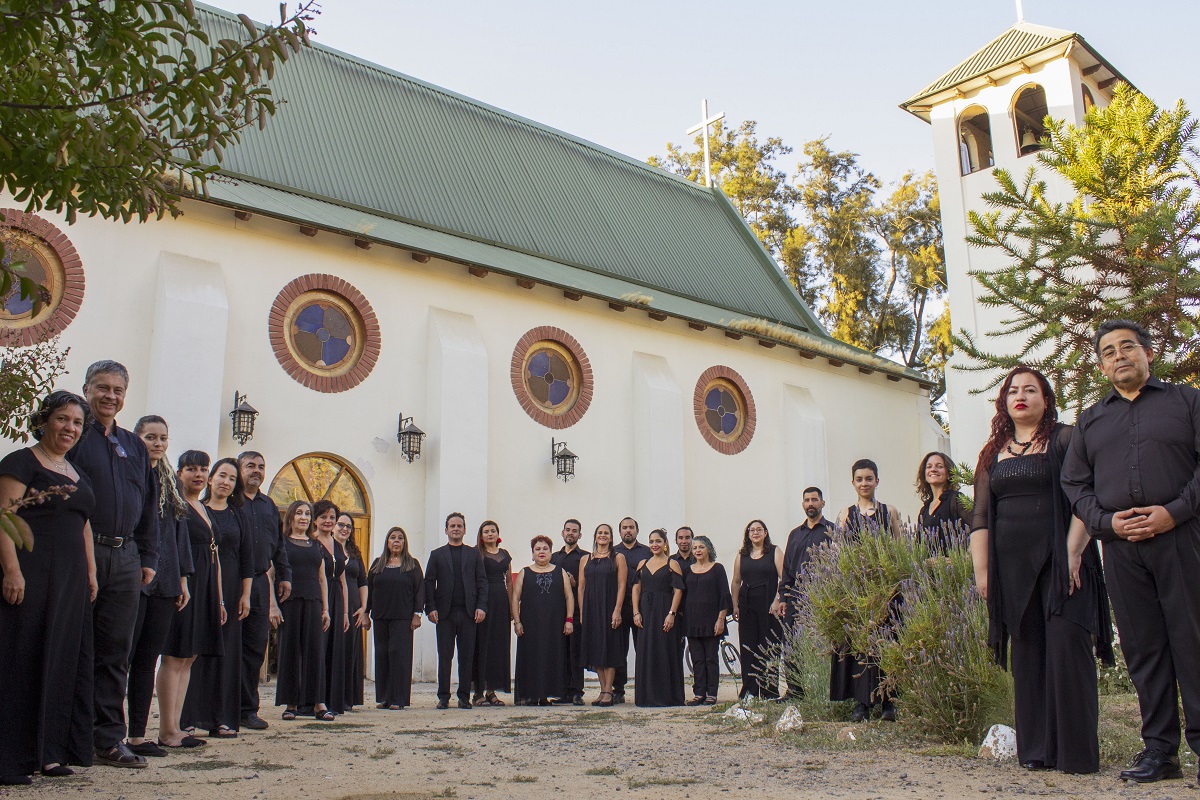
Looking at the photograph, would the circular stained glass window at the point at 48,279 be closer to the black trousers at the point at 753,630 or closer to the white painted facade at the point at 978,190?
→ the black trousers at the point at 753,630

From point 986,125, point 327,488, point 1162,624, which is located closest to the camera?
point 1162,624

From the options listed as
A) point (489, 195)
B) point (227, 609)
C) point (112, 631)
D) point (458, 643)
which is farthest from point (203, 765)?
point (489, 195)

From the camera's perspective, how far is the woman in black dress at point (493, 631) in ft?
35.7

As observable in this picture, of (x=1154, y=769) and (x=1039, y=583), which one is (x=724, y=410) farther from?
(x=1154, y=769)

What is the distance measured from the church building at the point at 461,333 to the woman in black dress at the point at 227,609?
508 cm

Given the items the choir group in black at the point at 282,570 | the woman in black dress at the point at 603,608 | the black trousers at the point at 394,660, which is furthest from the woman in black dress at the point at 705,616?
Result: the black trousers at the point at 394,660

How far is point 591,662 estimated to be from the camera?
37.0ft

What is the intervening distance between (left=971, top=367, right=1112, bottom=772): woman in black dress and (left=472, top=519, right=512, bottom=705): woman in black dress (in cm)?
658

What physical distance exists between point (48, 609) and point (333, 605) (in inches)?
177

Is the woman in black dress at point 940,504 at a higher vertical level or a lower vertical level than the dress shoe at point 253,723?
higher

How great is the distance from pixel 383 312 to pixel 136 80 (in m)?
11.5

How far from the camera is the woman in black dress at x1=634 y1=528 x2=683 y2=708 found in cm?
1076

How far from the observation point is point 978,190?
19.9 metres

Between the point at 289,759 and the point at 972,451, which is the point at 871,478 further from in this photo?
the point at 972,451
